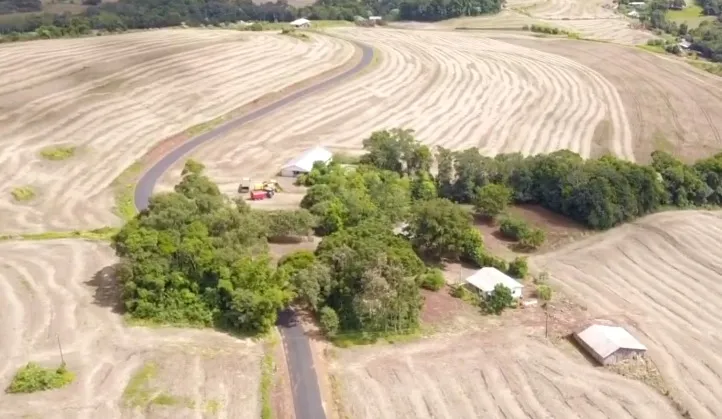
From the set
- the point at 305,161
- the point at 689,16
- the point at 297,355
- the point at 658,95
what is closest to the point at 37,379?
the point at 297,355

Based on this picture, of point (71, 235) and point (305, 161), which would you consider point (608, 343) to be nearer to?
A: point (305, 161)

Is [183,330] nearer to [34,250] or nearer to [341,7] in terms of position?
[34,250]

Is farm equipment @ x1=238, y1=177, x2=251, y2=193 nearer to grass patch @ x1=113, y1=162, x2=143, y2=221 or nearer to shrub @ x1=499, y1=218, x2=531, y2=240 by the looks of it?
grass patch @ x1=113, y1=162, x2=143, y2=221

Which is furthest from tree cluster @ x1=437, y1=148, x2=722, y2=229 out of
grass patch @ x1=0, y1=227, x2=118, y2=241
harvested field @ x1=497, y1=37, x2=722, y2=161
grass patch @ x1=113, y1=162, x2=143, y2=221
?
grass patch @ x1=0, y1=227, x2=118, y2=241

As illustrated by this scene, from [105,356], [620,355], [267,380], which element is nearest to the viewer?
[267,380]

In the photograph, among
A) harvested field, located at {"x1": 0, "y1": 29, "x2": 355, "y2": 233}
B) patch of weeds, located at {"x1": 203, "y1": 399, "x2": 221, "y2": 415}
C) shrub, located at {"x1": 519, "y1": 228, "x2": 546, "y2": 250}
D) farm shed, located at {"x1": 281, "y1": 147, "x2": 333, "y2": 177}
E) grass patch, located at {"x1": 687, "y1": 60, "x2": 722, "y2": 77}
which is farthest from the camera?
grass patch, located at {"x1": 687, "y1": 60, "x2": 722, "y2": 77}

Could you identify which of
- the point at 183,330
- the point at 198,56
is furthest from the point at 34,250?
the point at 198,56

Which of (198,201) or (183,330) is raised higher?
(198,201)
